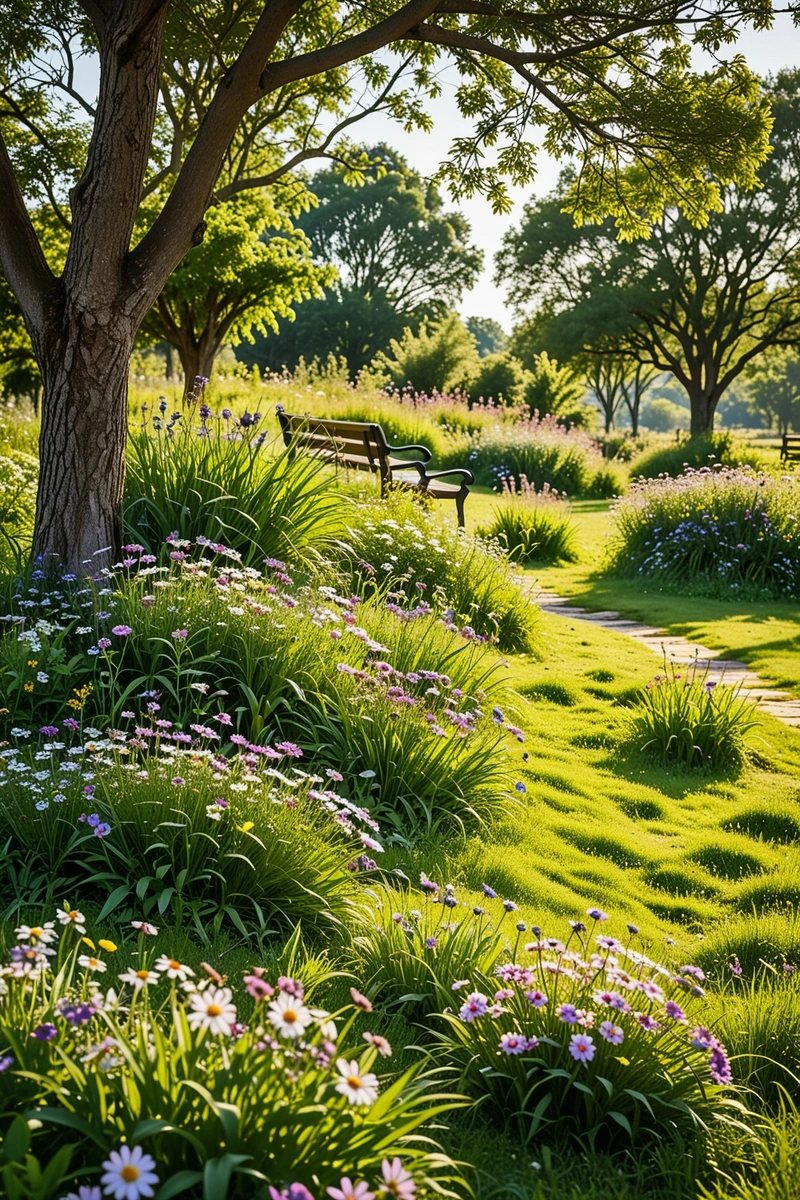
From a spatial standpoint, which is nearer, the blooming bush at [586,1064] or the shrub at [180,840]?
the blooming bush at [586,1064]

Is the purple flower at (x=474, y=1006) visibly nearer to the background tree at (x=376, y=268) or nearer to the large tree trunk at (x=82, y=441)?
the large tree trunk at (x=82, y=441)

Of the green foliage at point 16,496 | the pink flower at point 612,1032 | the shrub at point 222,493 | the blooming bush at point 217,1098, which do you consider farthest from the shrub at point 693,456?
the blooming bush at point 217,1098

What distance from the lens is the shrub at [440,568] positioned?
21.8 ft

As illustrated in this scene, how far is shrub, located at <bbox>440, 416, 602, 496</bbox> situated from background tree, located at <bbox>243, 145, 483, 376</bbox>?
37.3 m

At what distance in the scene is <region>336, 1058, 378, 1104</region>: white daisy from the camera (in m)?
1.50

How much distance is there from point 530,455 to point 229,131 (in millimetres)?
13541

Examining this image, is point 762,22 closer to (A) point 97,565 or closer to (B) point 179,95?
(A) point 97,565

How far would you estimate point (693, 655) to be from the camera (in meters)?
7.33

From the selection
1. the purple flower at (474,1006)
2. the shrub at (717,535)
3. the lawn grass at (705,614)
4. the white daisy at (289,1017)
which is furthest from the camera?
the shrub at (717,535)

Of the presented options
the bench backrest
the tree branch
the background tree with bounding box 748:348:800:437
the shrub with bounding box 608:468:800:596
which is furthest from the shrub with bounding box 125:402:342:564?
the background tree with bounding box 748:348:800:437

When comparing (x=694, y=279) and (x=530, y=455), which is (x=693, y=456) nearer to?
(x=530, y=455)

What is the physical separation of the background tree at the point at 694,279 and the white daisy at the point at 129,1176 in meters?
33.1

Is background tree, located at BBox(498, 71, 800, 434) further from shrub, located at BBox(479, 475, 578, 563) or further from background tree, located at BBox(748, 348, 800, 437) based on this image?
background tree, located at BBox(748, 348, 800, 437)

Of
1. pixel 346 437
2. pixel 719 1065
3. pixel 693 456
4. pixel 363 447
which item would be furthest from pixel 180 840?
pixel 693 456
